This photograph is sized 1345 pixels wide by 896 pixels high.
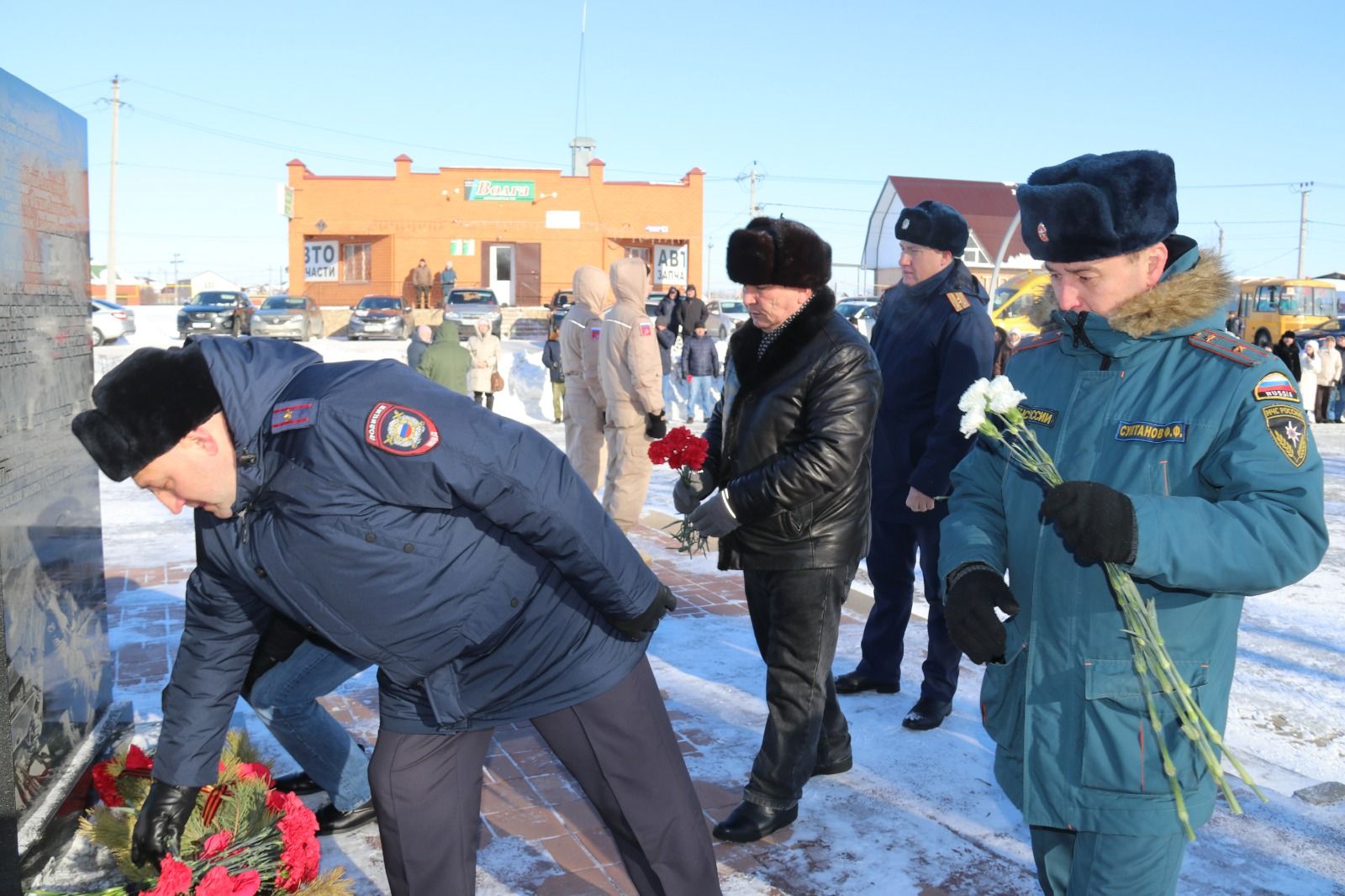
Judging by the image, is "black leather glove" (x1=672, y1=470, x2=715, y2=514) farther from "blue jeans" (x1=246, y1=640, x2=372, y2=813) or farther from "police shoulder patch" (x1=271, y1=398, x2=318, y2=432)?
"police shoulder patch" (x1=271, y1=398, x2=318, y2=432)

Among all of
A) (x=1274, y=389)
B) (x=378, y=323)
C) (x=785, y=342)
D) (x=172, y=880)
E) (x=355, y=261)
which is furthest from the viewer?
(x=355, y=261)

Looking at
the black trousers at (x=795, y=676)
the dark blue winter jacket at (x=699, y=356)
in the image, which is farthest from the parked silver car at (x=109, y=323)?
the black trousers at (x=795, y=676)

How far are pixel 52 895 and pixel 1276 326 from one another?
34.9 m

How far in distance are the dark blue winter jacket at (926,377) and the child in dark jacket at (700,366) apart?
12059 mm

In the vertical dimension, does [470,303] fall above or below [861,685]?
above

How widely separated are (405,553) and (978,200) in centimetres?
5621

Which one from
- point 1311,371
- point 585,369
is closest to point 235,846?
point 585,369

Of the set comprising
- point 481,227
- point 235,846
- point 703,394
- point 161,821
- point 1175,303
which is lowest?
point 235,846

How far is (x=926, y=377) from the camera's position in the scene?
4.48 m

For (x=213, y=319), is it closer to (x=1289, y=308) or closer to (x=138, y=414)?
(x=138, y=414)

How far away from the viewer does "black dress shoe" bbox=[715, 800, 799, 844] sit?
3.49 meters

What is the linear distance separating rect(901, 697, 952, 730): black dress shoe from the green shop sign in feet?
124

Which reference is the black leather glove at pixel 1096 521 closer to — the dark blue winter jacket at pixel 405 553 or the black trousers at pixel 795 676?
the dark blue winter jacket at pixel 405 553

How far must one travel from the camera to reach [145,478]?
2.08 meters
